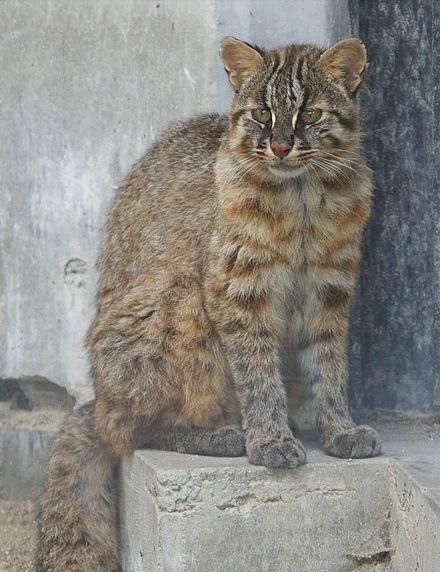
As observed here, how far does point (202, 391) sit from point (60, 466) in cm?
83

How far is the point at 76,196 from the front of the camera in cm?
650

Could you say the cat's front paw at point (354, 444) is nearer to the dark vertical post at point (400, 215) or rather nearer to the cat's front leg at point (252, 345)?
the cat's front leg at point (252, 345)

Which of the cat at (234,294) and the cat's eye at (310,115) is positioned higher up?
the cat's eye at (310,115)

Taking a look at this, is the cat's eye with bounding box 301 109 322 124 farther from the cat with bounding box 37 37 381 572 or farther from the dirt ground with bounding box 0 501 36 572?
the dirt ground with bounding box 0 501 36 572

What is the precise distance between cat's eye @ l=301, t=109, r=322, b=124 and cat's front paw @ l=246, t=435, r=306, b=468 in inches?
54.5

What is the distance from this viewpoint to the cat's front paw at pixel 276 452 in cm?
515

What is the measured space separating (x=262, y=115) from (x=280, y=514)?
174 cm

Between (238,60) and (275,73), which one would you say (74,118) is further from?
(275,73)

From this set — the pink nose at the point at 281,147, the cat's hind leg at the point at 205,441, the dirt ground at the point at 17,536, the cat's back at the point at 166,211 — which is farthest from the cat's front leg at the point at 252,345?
the dirt ground at the point at 17,536

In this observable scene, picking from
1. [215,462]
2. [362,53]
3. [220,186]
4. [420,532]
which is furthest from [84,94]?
[420,532]

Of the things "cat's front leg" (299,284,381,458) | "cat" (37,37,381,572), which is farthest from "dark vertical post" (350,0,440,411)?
"cat" (37,37,381,572)

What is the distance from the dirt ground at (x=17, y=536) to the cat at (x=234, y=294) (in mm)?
571

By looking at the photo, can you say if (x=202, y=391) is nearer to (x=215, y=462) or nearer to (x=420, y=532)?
(x=215, y=462)

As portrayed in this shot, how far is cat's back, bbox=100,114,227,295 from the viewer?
5.68m
